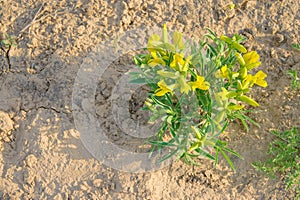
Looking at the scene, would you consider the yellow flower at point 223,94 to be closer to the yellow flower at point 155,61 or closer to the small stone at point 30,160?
the yellow flower at point 155,61

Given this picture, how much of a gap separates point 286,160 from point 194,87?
1.01 m

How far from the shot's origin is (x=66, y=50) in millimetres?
2895

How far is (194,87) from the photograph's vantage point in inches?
87.2

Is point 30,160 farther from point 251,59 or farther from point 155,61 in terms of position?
point 251,59

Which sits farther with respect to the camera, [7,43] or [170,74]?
[7,43]

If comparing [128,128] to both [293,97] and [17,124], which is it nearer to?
[17,124]

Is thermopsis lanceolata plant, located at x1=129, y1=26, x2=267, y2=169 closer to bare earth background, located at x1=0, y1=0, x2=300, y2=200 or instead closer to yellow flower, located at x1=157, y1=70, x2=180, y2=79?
yellow flower, located at x1=157, y1=70, x2=180, y2=79

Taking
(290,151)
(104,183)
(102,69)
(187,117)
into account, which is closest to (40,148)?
(104,183)

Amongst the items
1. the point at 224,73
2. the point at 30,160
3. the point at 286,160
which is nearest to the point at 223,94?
the point at 224,73

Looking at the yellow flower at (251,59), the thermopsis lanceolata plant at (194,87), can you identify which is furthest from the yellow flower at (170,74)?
the yellow flower at (251,59)

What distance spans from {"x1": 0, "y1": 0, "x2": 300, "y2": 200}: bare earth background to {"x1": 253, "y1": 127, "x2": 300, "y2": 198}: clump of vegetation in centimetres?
6

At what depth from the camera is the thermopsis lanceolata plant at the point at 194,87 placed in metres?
2.22

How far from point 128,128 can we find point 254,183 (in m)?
0.92

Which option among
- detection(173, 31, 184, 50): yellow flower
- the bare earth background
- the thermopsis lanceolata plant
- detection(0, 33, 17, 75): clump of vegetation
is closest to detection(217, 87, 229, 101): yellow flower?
the thermopsis lanceolata plant
